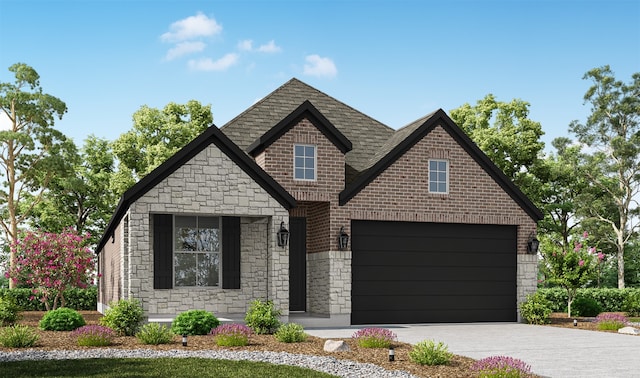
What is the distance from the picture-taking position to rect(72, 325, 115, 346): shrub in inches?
581

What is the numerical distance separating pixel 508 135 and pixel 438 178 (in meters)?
19.5

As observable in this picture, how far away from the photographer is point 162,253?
19750 millimetres

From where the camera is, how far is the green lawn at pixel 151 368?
37.1ft

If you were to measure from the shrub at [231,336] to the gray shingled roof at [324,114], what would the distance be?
25.5ft

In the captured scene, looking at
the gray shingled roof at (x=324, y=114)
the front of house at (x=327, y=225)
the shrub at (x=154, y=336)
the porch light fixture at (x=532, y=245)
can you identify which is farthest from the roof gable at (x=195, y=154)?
the porch light fixture at (x=532, y=245)

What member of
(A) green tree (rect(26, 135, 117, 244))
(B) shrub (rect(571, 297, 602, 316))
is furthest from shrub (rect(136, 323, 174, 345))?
A: (A) green tree (rect(26, 135, 117, 244))

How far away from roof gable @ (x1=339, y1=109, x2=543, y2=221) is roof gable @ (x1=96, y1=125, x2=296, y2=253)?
2628mm

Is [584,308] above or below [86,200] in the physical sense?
below

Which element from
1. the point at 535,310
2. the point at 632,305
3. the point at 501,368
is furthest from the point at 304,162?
the point at 632,305

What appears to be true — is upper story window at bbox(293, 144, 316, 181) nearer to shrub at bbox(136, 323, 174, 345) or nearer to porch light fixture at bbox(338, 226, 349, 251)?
porch light fixture at bbox(338, 226, 349, 251)

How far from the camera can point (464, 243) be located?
23.1 m

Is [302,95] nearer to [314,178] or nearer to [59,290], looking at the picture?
[314,178]

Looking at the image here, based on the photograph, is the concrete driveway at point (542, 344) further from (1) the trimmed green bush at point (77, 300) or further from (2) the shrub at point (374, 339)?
(1) the trimmed green bush at point (77, 300)

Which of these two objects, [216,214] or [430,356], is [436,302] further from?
[430,356]
